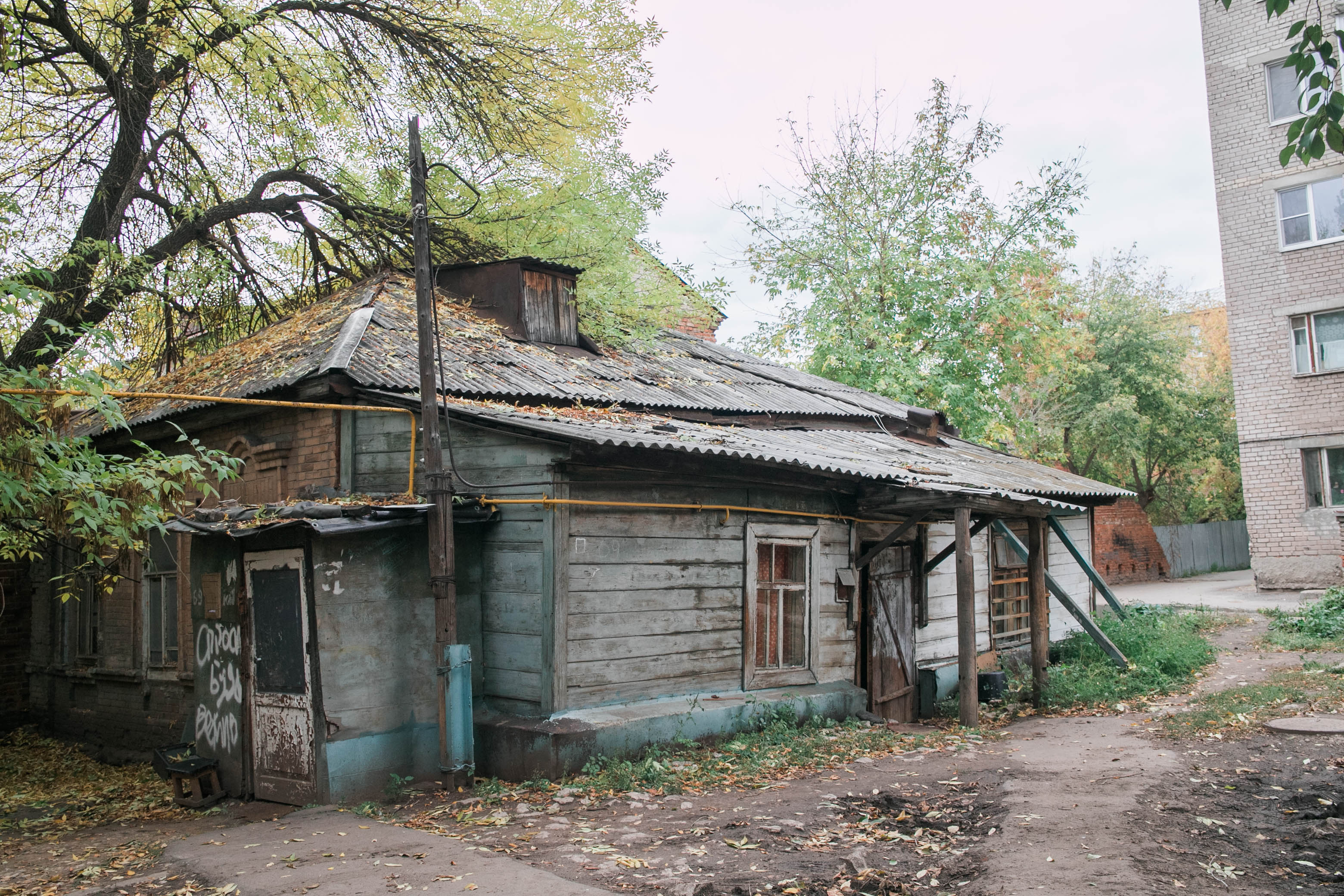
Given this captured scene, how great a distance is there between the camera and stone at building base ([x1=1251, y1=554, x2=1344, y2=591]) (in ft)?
57.1

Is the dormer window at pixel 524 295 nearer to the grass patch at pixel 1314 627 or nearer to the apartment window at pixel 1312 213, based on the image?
the grass patch at pixel 1314 627

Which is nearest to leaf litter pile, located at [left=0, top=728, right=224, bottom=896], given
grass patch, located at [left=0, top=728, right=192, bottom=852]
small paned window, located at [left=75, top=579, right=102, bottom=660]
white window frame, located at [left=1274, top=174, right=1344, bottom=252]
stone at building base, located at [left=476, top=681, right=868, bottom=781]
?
grass patch, located at [left=0, top=728, right=192, bottom=852]

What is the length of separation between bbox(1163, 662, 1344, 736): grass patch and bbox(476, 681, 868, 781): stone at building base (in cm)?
396

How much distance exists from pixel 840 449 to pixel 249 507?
6.01 metres

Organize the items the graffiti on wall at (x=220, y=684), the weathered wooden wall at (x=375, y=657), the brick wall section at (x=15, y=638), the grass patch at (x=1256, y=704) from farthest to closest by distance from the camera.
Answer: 1. the brick wall section at (x=15, y=638)
2. the grass patch at (x=1256, y=704)
3. the graffiti on wall at (x=220, y=684)
4. the weathered wooden wall at (x=375, y=657)

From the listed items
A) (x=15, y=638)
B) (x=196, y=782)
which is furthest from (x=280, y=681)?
(x=15, y=638)

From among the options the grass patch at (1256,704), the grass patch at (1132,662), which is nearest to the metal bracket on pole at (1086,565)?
the grass patch at (1132,662)

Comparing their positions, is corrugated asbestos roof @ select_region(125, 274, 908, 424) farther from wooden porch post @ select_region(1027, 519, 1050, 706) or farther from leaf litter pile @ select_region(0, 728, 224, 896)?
leaf litter pile @ select_region(0, 728, 224, 896)

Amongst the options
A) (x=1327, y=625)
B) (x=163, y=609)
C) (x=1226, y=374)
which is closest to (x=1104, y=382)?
(x=1226, y=374)

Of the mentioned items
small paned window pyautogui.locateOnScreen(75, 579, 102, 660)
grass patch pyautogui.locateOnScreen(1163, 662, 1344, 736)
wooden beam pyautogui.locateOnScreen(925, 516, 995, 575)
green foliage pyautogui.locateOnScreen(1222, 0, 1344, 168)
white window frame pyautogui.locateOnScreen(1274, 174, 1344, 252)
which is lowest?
grass patch pyautogui.locateOnScreen(1163, 662, 1344, 736)

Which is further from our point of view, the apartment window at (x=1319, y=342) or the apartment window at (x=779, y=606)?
the apartment window at (x=1319, y=342)

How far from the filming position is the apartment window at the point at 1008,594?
1284 cm

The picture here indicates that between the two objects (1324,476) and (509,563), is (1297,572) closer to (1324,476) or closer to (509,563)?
(1324,476)

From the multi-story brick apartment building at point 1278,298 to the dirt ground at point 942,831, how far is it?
12.2 metres
